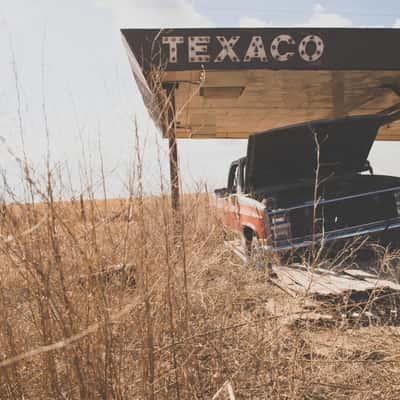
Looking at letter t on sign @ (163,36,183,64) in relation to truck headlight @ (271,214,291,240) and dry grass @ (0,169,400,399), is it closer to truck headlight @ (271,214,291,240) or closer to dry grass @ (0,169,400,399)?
truck headlight @ (271,214,291,240)

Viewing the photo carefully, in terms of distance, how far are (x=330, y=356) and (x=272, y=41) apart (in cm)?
549

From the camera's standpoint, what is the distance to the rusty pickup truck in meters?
4.90

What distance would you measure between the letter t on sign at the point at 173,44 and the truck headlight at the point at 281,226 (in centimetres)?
328

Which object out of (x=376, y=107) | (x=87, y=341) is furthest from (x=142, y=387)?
(x=376, y=107)

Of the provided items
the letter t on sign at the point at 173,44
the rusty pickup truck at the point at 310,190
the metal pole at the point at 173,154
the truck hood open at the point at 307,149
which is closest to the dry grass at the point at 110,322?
the metal pole at the point at 173,154

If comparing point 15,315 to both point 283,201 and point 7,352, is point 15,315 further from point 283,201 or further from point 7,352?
point 283,201

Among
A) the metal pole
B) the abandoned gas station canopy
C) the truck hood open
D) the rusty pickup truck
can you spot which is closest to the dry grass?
the metal pole

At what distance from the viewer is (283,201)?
19.7 ft

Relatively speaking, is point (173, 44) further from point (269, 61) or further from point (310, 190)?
point (310, 190)

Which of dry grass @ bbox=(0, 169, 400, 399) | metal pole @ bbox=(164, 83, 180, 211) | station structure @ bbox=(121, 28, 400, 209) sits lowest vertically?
dry grass @ bbox=(0, 169, 400, 399)

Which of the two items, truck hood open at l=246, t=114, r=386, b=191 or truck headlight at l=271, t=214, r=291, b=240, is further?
truck hood open at l=246, t=114, r=386, b=191

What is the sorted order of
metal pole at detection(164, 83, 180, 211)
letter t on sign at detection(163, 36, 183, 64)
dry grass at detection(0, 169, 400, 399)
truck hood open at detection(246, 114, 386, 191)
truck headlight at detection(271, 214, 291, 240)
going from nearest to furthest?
dry grass at detection(0, 169, 400, 399)
metal pole at detection(164, 83, 180, 211)
truck headlight at detection(271, 214, 291, 240)
truck hood open at detection(246, 114, 386, 191)
letter t on sign at detection(163, 36, 183, 64)

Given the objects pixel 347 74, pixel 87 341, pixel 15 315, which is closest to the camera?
pixel 87 341

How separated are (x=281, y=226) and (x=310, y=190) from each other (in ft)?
6.20
